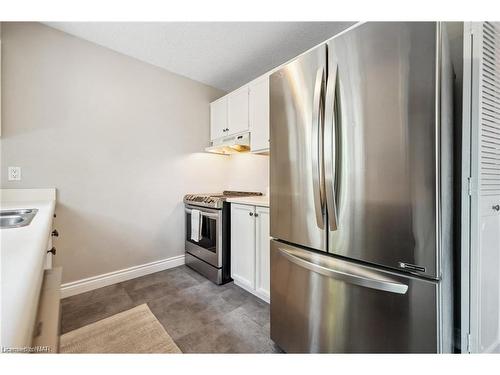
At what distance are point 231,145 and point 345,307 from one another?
1988 mm

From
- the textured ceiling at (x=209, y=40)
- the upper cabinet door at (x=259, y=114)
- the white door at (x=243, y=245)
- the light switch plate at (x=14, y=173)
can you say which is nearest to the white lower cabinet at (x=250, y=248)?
the white door at (x=243, y=245)

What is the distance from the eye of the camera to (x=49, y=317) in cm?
81

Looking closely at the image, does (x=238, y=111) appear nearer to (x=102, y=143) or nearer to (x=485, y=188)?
(x=102, y=143)

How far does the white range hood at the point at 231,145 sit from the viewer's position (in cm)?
235

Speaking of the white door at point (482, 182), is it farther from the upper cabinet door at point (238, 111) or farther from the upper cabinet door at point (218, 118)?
the upper cabinet door at point (218, 118)

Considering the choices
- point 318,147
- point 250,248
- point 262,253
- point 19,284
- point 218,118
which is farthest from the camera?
point 218,118

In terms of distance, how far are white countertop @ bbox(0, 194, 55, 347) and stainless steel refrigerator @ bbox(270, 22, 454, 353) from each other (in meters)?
1.02

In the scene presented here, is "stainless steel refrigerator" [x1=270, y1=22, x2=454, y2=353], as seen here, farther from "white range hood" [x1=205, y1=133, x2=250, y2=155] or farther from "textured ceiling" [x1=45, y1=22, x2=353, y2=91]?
"white range hood" [x1=205, y1=133, x2=250, y2=155]

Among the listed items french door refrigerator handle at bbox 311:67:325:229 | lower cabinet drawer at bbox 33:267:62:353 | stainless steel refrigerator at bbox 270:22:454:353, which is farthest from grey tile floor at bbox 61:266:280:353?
french door refrigerator handle at bbox 311:67:325:229

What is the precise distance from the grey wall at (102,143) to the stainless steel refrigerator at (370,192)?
157 cm

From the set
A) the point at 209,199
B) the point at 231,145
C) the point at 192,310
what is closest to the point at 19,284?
the point at 192,310

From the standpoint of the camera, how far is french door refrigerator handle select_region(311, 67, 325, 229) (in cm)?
107

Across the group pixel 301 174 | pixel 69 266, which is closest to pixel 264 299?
pixel 301 174

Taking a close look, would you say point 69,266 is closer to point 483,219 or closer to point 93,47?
point 93,47
